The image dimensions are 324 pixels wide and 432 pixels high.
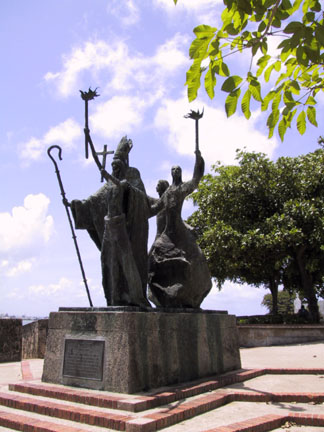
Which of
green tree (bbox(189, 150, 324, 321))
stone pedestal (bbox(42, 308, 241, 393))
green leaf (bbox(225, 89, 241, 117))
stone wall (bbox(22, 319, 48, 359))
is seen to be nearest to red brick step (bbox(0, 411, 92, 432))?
stone pedestal (bbox(42, 308, 241, 393))

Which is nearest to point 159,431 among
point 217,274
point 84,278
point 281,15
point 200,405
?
point 200,405

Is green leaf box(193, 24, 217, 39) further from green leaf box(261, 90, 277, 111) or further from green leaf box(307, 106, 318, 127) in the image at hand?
green leaf box(307, 106, 318, 127)

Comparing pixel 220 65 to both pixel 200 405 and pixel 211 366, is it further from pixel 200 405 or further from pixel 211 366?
A: pixel 211 366

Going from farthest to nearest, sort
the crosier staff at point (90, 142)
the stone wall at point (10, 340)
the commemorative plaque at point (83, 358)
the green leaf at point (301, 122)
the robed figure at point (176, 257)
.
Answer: the stone wall at point (10, 340)
the robed figure at point (176, 257)
the crosier staff at point (90, 142)
the commemorative plaque at point (83, 358)
the green leaf at point (301, 122)

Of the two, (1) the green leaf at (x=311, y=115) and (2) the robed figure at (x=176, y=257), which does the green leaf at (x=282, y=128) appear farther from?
(2) the robed figure at (x=176, y=257)

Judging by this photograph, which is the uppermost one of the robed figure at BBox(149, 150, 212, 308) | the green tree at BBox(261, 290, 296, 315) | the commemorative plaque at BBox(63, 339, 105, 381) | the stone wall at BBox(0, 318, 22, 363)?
the green tree at BBox(261, 290, 296, 315)

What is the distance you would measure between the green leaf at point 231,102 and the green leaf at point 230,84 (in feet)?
0.17

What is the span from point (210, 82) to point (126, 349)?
10.8 ft

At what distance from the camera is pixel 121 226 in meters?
6.42

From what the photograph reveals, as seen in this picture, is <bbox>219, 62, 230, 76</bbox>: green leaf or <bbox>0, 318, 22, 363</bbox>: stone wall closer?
<bbox>219, 62, 230, 76</bbox>: green leaf

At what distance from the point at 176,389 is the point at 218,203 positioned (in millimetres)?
13970

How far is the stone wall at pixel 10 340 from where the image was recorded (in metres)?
10.6

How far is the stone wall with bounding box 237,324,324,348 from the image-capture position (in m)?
14.5

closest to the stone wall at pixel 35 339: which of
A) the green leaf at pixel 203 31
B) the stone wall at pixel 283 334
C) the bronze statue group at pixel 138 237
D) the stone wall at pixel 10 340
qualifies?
the stone wall at pixel 10 340
